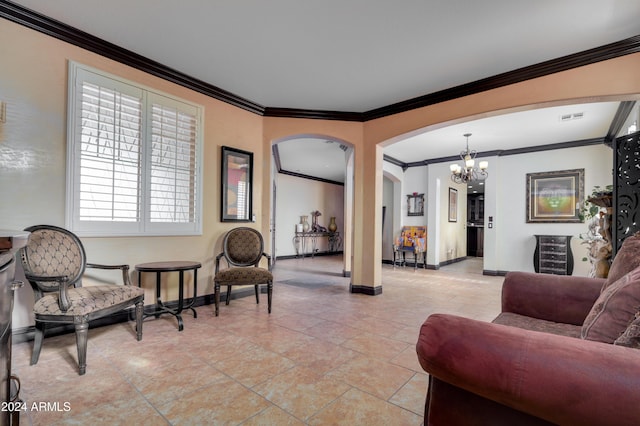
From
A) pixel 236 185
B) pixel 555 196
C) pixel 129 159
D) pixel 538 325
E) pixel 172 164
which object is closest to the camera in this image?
pixel 538 325

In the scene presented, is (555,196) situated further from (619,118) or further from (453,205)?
(453,205)

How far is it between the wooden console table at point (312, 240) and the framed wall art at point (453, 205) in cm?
392

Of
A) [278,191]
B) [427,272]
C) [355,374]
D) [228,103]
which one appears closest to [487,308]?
[355,374]

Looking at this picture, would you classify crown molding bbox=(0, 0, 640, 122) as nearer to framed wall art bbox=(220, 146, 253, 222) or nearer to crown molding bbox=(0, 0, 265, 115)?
Result: crown molding bbox=(0, 0, 265, 115)

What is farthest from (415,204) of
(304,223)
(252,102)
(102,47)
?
(102,47)

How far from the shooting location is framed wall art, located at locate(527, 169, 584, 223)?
5863mm

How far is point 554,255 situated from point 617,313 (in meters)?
5.88

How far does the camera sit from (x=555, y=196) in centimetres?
606

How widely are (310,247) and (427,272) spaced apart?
Result: 4.32 m

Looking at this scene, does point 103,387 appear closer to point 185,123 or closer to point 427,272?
point 185,123

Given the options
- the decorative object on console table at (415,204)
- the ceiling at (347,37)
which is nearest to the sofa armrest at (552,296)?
the ceiling at (347,37)

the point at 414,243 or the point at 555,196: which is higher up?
the point at 555,196

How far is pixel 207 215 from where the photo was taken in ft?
12.5

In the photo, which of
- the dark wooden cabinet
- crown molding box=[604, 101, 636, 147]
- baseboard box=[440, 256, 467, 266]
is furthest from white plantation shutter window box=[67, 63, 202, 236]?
baseboard box=[440, 256, 467, 266]
